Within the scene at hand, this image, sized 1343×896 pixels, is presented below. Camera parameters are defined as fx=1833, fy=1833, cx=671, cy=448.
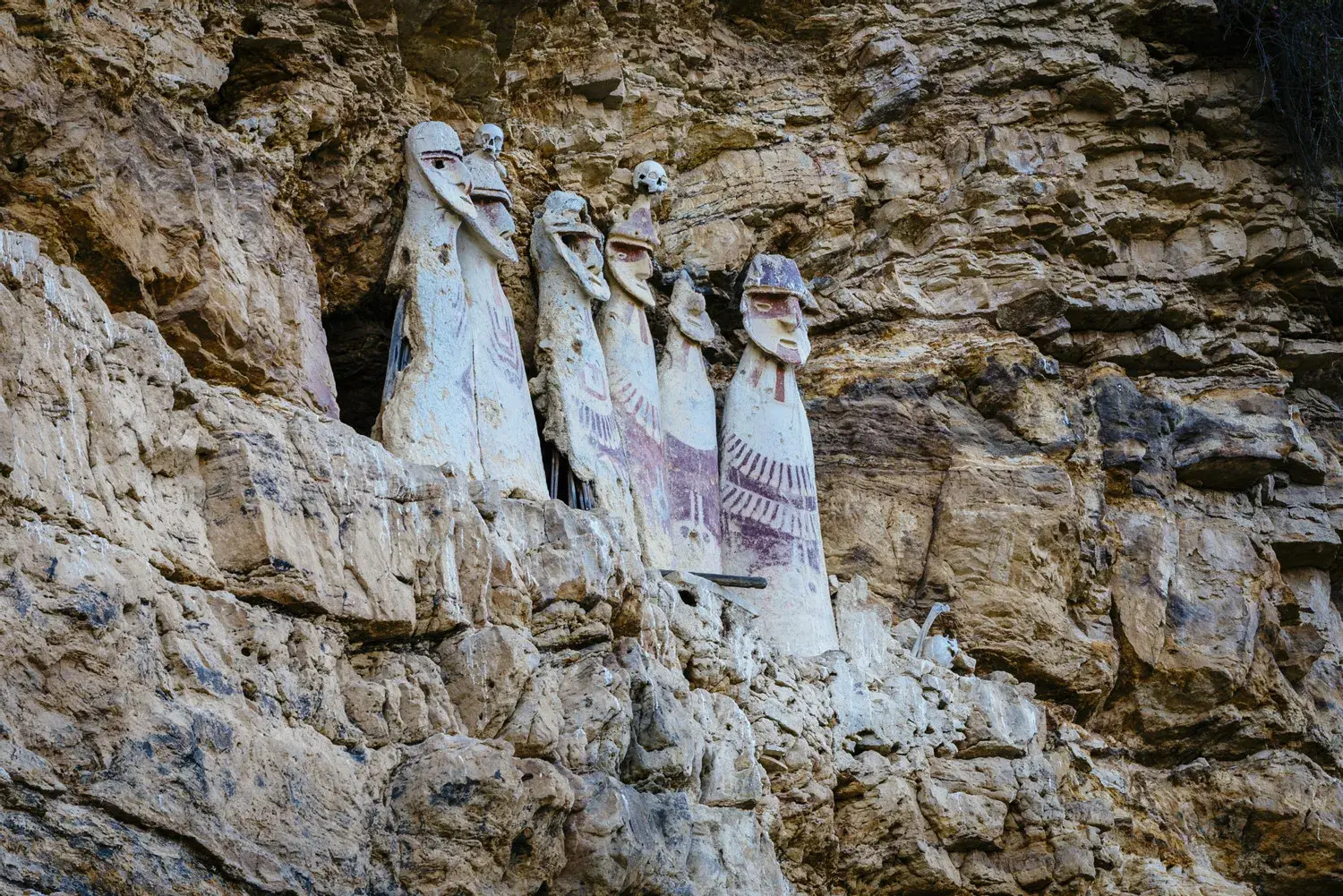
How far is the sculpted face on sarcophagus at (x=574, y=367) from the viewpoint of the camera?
6605 mm

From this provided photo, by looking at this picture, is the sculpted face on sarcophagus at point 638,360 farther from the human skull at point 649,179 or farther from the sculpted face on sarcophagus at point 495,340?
the sculpted face on sarcophagus at point 495,340

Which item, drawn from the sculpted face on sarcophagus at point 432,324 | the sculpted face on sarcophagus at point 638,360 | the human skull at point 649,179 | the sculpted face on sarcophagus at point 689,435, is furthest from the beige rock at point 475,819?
the human skull at point 649,179

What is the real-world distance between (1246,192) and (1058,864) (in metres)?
3.94

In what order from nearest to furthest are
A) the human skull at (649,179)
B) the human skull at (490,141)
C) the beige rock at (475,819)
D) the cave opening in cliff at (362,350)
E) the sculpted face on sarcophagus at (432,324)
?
the beige rock at (475,819) → the sculpted face on sarcophagus at (432,324) → the cave opening in cliff at (362,350) → the human skull at (490,141) → the human skull at (649,179)

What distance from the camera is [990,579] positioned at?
308 inches

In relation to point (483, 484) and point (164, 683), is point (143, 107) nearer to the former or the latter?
point (483, 484)

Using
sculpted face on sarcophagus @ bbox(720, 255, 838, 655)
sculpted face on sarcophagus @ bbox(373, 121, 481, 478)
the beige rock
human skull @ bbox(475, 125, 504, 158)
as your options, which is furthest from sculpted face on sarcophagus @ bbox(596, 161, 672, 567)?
the beige rock

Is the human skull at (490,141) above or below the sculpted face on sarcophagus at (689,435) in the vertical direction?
above

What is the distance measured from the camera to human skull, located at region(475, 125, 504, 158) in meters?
6.96

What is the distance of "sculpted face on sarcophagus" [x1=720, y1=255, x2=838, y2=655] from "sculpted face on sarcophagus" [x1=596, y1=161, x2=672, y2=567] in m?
0.38

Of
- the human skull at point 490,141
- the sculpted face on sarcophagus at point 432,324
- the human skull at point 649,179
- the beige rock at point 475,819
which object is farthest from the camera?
the human skull at point 649,179

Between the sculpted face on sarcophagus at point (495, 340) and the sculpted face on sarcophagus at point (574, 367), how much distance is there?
14cm

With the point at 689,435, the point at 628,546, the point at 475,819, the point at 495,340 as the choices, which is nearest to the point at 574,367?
the point at 495,340

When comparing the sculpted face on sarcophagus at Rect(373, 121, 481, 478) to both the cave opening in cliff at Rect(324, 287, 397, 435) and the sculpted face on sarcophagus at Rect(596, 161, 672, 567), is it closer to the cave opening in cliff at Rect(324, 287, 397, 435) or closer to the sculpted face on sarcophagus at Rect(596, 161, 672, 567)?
the cave opening in cliff at Rect(324, 287, 397, 435)
